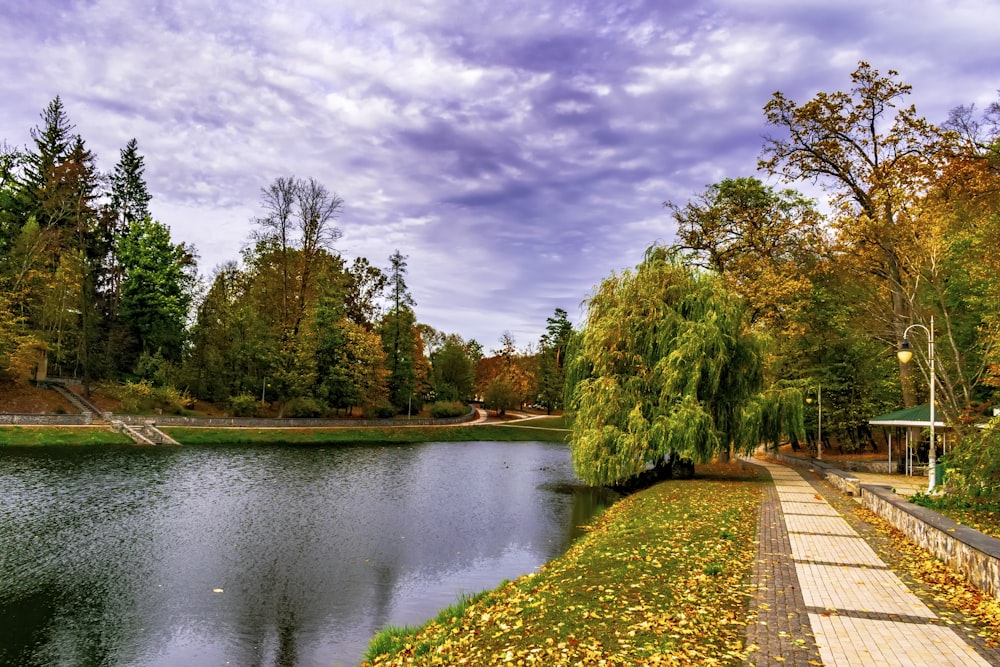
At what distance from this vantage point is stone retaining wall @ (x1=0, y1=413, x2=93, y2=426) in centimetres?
3475

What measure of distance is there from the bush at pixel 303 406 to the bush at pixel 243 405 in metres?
2.48

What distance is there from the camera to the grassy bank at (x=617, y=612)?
6344 mm

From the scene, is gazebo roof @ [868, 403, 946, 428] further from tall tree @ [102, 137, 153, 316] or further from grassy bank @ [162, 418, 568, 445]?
tall tree @ [102, 137, 153, 316]

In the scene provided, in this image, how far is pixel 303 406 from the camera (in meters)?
46.5

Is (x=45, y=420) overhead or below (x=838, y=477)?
below

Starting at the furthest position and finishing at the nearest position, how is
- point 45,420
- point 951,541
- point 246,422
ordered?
point 246,422
point 45,420
point 951,541

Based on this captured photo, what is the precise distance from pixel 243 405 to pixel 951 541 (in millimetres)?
44185

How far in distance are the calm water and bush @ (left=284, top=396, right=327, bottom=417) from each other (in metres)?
18.2

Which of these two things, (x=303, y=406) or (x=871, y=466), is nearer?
(x=871, y=466)

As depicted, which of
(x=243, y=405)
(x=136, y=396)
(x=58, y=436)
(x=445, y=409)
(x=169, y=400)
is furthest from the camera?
(x=445, y=409)

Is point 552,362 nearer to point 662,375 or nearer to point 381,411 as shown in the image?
point 381,411

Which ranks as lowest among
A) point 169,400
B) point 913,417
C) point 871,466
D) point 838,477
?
point 871,466

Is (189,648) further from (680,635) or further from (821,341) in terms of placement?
(821,341)

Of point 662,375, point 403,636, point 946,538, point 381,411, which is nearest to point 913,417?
point 662,375
